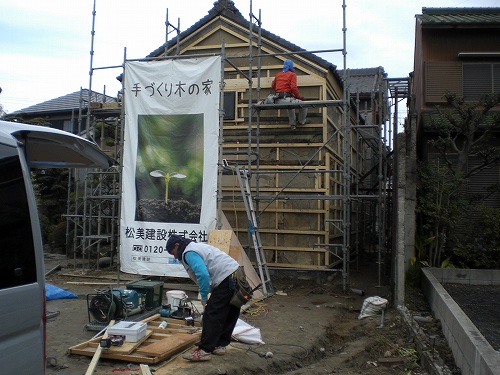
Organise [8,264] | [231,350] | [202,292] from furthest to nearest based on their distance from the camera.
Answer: [231,350] < [202,292] < [8,264]

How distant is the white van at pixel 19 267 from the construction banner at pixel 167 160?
21.1 ft

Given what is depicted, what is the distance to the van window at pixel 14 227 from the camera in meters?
2.76

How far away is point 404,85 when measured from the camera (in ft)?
46.2

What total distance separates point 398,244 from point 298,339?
284 cm

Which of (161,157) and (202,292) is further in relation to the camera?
(161,157)

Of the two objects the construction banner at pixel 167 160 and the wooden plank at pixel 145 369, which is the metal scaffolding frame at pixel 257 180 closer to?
the construction banner at pixel 167 160

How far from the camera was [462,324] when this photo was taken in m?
5.62

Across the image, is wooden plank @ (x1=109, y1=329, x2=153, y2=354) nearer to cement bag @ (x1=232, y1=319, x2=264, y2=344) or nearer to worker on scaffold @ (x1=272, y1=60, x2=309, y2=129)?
cement bag @ (x1=232, y1=319, x2=264, y2=344)

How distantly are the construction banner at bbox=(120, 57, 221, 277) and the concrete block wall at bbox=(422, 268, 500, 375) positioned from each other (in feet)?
13.4

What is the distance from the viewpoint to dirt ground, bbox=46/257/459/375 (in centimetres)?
571

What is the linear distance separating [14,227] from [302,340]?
5.08m

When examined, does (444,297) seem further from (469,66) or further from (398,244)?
(469,66)

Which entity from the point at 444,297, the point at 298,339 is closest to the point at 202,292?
the point at 298,339

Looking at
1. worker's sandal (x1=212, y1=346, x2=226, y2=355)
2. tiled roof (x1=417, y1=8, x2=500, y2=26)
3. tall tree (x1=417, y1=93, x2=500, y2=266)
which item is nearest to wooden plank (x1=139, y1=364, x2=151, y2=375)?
worker's sandal (x1=212, y1=346, x2=226, y2=355)
